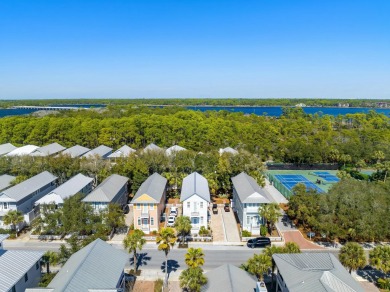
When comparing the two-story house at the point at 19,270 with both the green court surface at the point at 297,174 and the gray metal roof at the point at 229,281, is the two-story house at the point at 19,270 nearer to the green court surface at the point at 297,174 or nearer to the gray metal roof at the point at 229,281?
the gray metal roof at the point at 229,281

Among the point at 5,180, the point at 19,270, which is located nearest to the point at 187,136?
the point at 5,180

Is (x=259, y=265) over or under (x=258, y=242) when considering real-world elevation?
over

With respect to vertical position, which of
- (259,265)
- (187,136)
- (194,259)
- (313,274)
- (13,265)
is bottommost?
(259,265)

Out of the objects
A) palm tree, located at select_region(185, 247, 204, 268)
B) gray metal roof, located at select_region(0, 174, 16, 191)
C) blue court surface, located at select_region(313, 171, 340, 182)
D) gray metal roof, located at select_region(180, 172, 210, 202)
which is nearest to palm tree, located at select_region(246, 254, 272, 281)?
palm tree, located at select_region(185, 247, 204, 268)

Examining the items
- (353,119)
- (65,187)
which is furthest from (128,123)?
(353,119)

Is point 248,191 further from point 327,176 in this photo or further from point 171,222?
point 327,176

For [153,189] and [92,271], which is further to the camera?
[153,189]

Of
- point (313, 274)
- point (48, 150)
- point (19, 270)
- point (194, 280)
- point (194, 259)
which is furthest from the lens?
point (48, 150)
